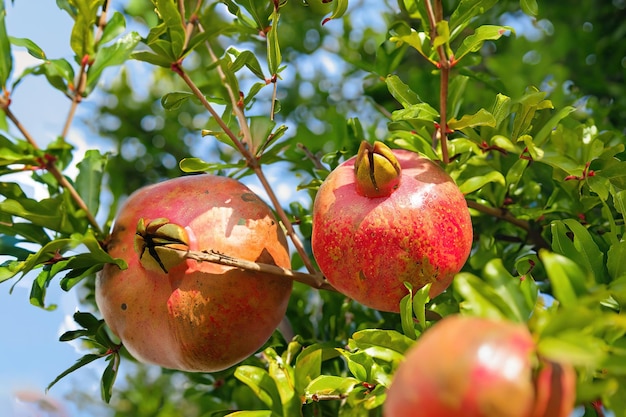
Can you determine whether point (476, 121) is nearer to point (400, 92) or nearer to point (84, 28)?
point (400, 92)

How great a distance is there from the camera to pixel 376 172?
0.87m

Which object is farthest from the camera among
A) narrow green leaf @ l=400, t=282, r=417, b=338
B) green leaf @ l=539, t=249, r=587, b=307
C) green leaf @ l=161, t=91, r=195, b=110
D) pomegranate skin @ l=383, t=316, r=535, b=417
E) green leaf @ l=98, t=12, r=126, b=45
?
green leaf @ l=98, t=12, r=126, b=45

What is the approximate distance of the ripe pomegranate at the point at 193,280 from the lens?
971mm

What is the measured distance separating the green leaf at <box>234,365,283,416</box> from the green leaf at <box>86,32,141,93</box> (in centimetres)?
52

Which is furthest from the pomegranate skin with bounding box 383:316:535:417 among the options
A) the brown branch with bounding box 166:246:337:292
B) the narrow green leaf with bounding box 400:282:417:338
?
the brown branch with bounding box 166:246:337:292

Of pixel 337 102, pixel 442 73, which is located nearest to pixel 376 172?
pixel 442 73

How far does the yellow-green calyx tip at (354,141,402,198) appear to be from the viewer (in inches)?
34.4

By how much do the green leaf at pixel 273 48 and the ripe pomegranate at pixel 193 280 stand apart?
196 mm

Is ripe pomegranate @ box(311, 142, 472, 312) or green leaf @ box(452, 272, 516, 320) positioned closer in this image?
green leaf @ box(452, 272, 516, 320)

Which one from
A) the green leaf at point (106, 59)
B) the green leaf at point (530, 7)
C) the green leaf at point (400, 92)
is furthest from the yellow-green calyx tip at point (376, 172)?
the green leaf at point (106, 59)

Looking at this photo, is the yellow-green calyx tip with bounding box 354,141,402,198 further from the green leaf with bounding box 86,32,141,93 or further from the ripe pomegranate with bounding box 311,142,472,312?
the green leaf with bounding box 86,32,141,93

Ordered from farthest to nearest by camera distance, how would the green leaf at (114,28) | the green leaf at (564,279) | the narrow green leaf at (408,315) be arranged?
the green leaf at (114,28)
the narrow green leaf at (408,315)
the green leaf at (564,279)

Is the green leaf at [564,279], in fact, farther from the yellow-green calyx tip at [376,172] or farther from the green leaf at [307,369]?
the green leaf at [307,369]

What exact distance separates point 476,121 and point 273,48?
0.31 meters
